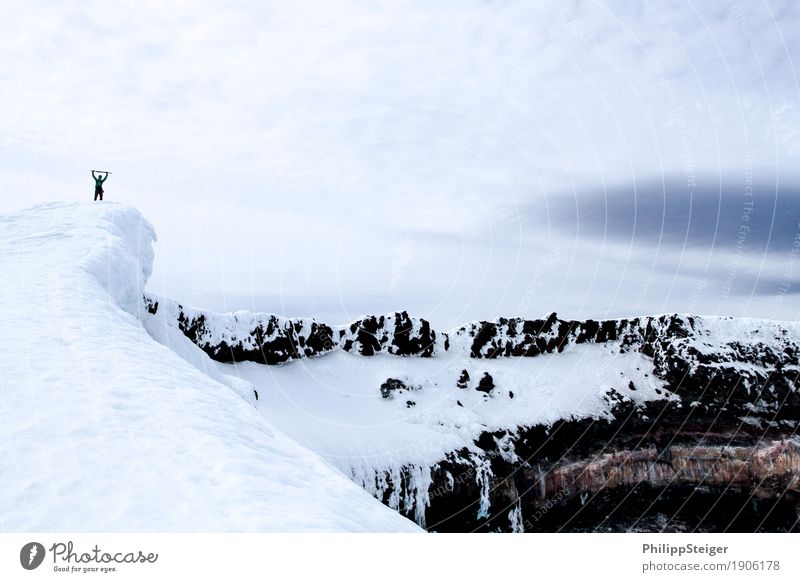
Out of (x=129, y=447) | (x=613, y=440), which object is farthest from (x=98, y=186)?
(x=613, y=440)

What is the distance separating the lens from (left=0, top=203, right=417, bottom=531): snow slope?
396 centimetres

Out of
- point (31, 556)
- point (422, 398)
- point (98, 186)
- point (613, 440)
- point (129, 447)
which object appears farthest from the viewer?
point (613, 440)

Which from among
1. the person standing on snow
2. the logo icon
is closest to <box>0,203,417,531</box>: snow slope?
the logo icon

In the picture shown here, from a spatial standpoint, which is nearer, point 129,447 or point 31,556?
point 31,556

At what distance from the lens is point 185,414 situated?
562 centimetres

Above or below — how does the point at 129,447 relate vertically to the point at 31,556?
above

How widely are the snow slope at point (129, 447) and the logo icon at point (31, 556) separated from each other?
0.95 ft

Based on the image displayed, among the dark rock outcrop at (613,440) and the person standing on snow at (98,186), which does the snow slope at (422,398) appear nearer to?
the dark rock outcrop at (613,440)

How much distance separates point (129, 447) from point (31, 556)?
1114 millimetres

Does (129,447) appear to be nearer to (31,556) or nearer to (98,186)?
(31,556)

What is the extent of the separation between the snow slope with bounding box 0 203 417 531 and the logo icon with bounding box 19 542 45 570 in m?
0.29

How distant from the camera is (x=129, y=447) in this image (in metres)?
4.73

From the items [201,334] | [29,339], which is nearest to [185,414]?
[29,339]

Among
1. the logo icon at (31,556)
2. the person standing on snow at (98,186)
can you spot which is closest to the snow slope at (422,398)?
the person standing on snow at (98,186)
